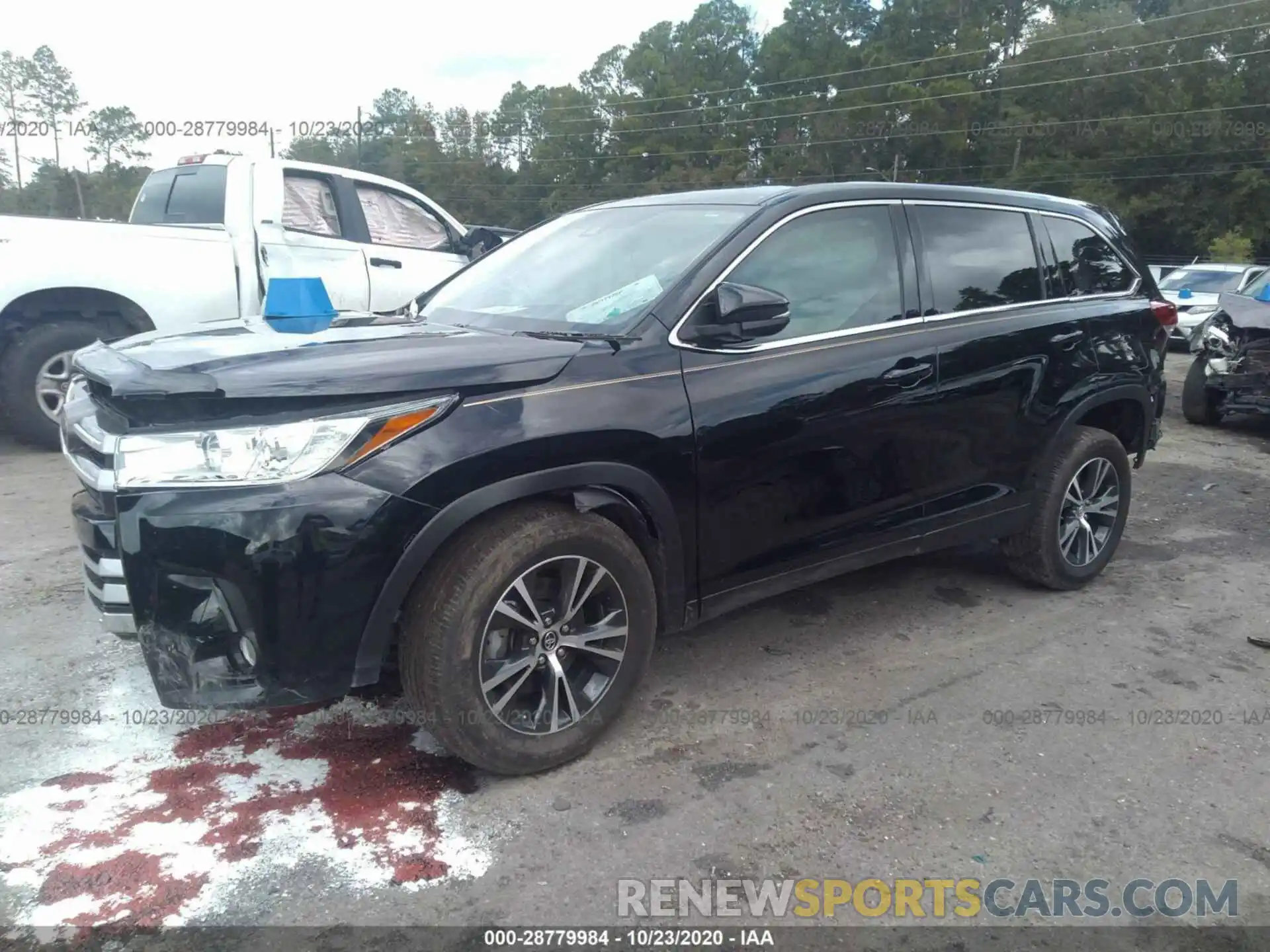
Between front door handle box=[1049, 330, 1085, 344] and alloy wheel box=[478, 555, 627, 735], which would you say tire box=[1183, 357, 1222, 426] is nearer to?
front door handle box=[1049, 330, 1085, 344]

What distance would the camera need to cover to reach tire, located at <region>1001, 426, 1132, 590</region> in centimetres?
453

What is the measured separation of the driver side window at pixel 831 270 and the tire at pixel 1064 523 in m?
1.35

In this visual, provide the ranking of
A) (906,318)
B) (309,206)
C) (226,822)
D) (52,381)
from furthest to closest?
(309,206) < (52,381) < (906,318) < (226,822)

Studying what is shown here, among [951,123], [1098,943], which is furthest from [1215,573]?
[951,123]

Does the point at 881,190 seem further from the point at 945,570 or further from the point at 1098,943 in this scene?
the point at 1098,943

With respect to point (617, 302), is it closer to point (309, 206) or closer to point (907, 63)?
point (309, 206)

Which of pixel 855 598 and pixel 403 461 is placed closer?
pixel 403 461

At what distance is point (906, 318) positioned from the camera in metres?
3.85

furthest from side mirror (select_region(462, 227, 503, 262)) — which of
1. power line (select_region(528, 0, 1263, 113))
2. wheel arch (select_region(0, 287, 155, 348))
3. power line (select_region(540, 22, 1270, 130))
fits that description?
power line (select_region(528, 0, 1263, 113))

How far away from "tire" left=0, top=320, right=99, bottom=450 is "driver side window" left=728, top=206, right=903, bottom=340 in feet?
17.5

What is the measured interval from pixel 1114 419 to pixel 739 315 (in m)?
2.77

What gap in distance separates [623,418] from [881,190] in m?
1.71

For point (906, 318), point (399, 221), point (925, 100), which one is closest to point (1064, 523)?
point (906, 318)

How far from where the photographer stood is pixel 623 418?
9.87 ft
